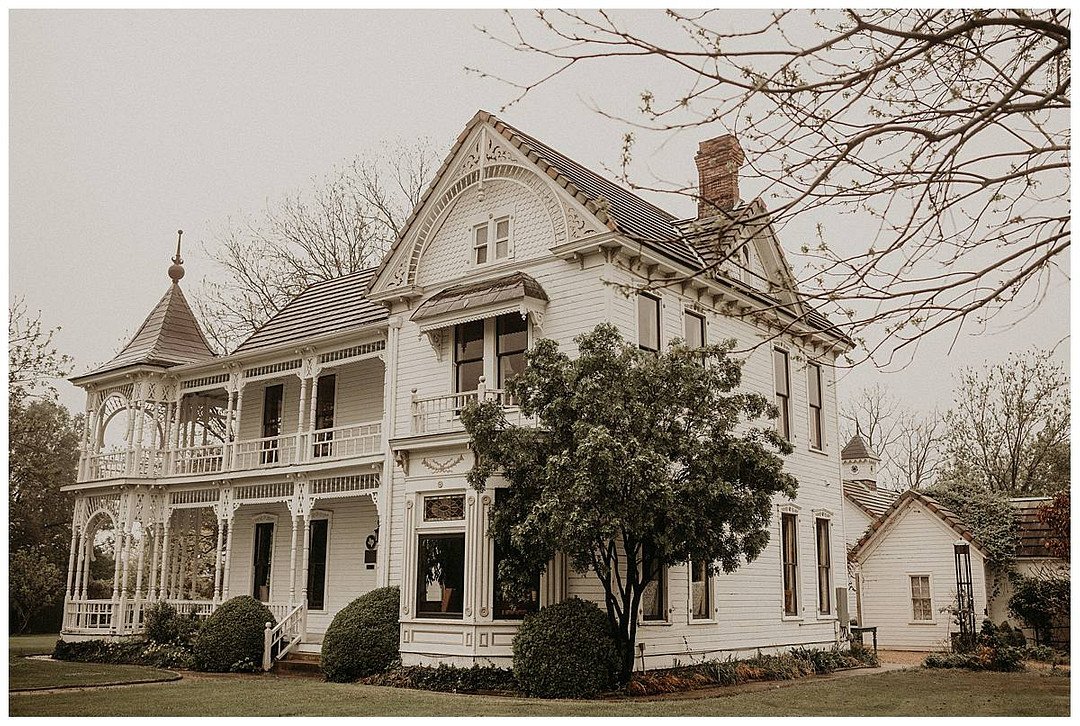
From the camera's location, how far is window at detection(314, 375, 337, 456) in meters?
19.1

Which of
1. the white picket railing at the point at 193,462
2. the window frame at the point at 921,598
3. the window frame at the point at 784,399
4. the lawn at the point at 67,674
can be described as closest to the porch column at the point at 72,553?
the lawn at the point at 67,674

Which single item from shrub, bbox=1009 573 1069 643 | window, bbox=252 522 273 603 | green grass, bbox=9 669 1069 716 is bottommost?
green grass, bbox=9 669 1069 716

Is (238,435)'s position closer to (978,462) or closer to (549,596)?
(549,596)

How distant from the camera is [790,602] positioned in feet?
57.0

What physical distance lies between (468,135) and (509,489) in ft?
19.5

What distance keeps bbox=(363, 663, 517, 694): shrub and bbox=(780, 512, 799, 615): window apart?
621 centimetres

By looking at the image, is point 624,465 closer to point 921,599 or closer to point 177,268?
point 921,599

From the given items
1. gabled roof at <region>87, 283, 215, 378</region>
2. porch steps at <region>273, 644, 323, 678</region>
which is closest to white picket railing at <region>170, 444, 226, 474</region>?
gabled roof at <region>87, 283, 215, 378</region>

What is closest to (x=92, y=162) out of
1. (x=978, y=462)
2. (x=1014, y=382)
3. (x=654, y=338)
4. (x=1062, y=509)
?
(x=654, y=338)

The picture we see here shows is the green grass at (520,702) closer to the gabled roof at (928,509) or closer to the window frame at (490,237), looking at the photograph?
the window frame at (490,237)

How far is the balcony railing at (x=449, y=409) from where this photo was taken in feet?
46.6

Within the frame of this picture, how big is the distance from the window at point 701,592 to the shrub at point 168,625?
857cm

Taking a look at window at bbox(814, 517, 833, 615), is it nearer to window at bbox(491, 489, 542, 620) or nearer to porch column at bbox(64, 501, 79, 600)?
window at bbox(491, 489, 542, 620)

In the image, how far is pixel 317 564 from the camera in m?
18.5
